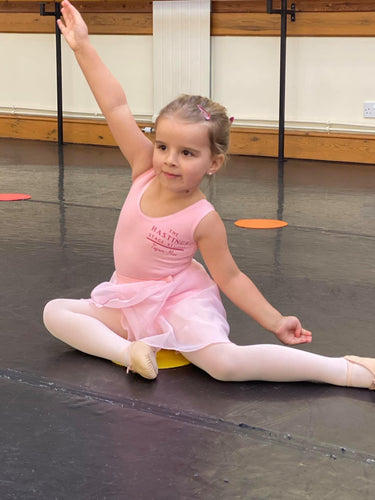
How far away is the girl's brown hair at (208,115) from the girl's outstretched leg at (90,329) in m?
0.43

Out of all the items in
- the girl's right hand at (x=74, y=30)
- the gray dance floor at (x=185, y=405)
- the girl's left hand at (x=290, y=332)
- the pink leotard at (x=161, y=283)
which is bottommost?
the gray dance floor at (x=185, y=405)

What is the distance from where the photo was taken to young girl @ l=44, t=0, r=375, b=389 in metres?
1.66

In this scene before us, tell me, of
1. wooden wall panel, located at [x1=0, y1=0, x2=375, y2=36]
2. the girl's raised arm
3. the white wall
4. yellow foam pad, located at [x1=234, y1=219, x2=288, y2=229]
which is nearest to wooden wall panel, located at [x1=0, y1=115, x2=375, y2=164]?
the white wall

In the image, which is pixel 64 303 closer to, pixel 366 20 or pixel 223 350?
pixel 223 350

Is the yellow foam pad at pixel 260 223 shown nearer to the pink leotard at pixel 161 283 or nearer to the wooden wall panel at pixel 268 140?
the pink leotard at pixel 161 283

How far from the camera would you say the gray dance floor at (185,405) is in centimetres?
128

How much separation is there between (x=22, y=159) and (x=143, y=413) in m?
3.79

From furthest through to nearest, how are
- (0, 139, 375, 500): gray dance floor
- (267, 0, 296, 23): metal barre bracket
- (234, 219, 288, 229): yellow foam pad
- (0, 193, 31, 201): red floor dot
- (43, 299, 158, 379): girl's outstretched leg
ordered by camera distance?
(267, 0, 296, 23): metal barre bracket → (0, 193, 31, 201): red floor dot → (234, 219, 288, 229): yellow foam pad → (43, 299, 158, 379): girl's outstretched leg → (0, 139, 375, 500): gray dance floor

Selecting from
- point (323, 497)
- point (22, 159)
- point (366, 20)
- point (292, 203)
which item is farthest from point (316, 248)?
point (22, 159)

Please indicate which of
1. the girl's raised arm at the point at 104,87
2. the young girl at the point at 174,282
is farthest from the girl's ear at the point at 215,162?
the girl's raised arm at the point at 104,87

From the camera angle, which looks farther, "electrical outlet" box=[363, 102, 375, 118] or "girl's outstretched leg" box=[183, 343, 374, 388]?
"electrical outlet" box=[363, 102, 375, 118]

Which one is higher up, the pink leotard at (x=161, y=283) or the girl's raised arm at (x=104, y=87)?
the girl's raised arm at (x=104, y=87)

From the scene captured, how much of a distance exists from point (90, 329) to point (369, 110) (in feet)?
11.5

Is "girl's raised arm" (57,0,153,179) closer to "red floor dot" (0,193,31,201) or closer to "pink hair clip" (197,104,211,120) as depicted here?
"pink hair clip" (197,104,211,120)
